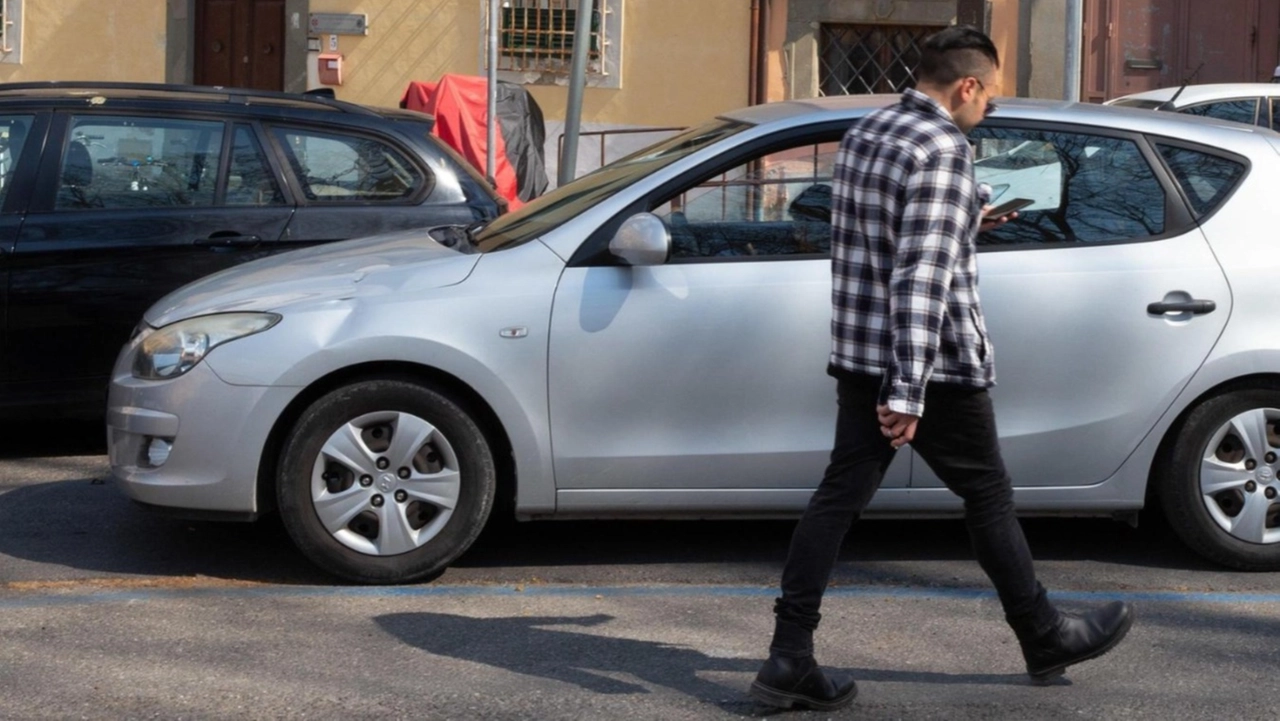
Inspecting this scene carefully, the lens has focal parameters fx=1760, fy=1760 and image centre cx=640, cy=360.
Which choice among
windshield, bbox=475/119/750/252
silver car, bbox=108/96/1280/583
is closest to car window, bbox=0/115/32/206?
silver car, bbox=108/96/1280/583

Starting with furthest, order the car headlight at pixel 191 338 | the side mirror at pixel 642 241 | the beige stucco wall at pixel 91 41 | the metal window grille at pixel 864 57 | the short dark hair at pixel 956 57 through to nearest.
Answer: the metal window grille at pixel 864 57 < the beige stucco wall at pixel 91 41 < the car headlight at pixel 191 338 < the side mirror at pixel 642 241 < the short dark hair at pixel 956 57

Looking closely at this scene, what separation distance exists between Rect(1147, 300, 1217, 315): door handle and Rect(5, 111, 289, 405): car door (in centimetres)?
370

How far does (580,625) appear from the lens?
204 inches

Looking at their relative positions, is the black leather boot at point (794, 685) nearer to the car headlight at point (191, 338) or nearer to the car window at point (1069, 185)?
the car window at point (1069, 185)

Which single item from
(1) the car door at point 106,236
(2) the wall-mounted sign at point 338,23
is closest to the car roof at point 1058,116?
(1) the car door at point 106,236

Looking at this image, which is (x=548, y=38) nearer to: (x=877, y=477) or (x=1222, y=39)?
(x=1222, y=39)

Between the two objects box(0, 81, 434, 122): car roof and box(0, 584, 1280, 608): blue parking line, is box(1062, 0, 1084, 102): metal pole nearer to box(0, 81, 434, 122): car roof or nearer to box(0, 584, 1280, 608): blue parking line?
box(0, 81, 434, 122): car roof

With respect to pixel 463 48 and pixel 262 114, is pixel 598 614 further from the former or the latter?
pixel 463 48

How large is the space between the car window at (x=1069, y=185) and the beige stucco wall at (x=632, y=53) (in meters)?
11.0

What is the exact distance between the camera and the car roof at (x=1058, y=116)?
5.77 metres

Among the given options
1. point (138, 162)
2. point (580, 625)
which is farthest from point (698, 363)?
point (138, 162)

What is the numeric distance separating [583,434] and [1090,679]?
1728 millimetres

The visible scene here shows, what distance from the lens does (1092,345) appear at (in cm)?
559

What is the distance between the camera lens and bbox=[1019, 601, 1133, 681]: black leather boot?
4504mm
